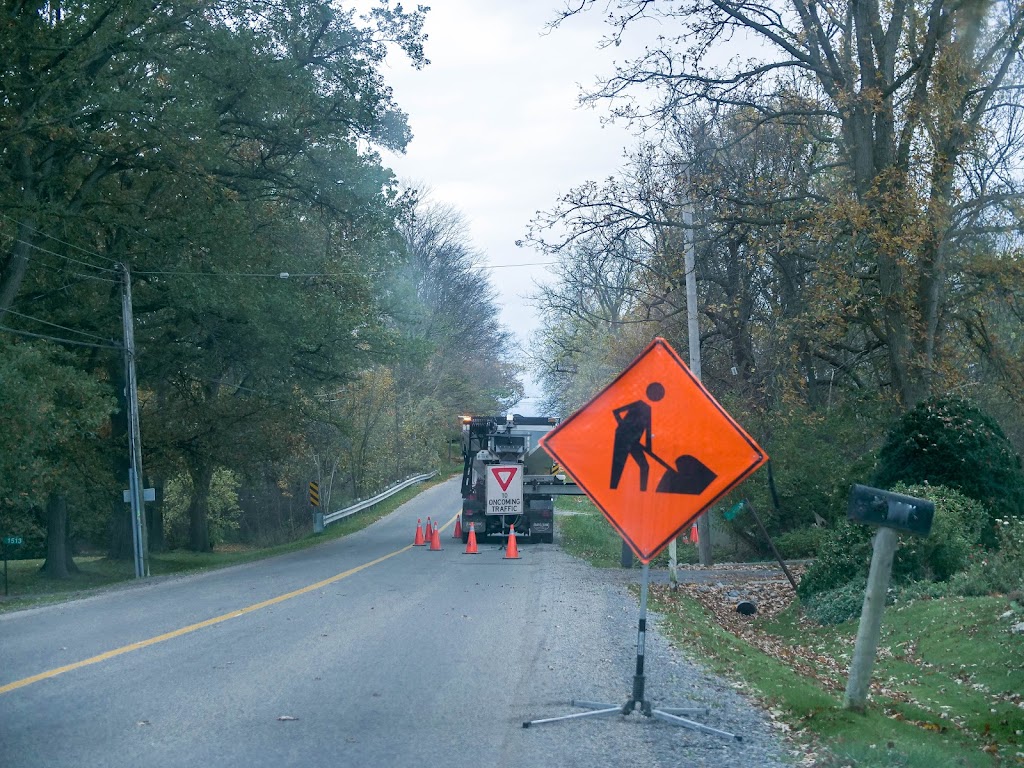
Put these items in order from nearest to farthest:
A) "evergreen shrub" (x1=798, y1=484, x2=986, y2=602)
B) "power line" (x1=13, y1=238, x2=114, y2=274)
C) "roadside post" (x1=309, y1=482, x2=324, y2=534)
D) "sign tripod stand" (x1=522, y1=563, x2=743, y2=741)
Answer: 1. "sign tripod stand" (x1=522, y1=563, x2=743, y2=741)
2. "evergreen shrub" (x1=798, y1=484, x2=986, y2=602)
3. "power line" (x1=13, y1=238, x2=114, y2=274)
4. "roadside post" (x1=309, y1=482, x2=324, y2=534)

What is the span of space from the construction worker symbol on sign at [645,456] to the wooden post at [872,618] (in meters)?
1.21

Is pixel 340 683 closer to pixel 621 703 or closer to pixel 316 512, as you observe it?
pixel 621 703

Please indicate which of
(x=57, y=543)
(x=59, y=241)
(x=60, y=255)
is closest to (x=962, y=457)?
(x=59, y=241)

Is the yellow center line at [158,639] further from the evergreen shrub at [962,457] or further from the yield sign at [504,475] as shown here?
the yield sign at [504,475]

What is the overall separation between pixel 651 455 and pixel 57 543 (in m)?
30.1

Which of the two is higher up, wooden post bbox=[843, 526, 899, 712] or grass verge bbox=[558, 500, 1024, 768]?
wooden post bbox=[843, 526, 899, 712]

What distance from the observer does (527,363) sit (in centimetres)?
6612

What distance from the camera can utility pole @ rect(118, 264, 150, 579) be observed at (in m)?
25.8

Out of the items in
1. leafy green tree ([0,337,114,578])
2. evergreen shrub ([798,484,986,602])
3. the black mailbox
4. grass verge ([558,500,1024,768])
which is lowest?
grass verge ([558,500,1024,768])

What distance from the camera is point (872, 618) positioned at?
691 cm

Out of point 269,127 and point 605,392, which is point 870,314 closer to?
point 605,392

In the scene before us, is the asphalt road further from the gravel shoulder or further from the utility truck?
the utility truck

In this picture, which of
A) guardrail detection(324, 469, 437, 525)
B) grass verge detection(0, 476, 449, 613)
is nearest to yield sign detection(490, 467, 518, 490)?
grass verge detection(0, 476, 449, 613)

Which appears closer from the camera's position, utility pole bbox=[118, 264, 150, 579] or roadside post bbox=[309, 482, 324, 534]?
utility pole bbox=[118, 264, 150, 579]
